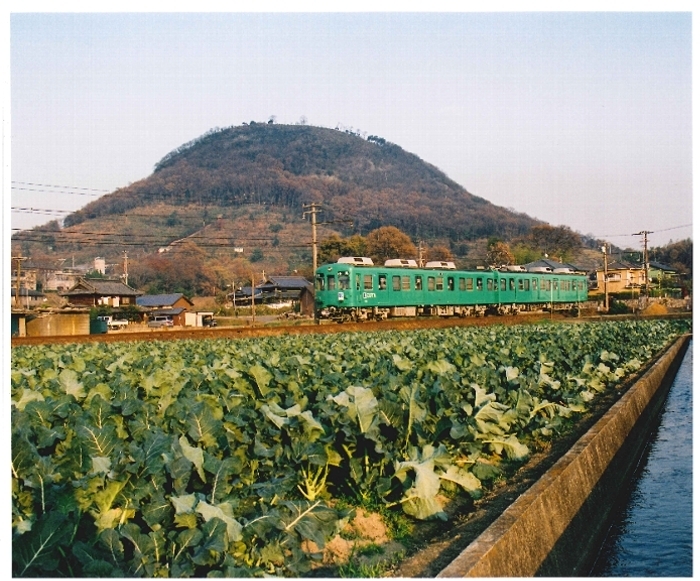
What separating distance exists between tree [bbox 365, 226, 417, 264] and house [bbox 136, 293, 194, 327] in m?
13.1

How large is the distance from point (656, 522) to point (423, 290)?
1993 cm

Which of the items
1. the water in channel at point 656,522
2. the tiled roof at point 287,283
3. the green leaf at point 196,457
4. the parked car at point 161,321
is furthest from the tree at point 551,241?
the green leaf at point 196,457

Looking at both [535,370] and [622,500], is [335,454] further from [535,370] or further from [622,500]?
[535,370]

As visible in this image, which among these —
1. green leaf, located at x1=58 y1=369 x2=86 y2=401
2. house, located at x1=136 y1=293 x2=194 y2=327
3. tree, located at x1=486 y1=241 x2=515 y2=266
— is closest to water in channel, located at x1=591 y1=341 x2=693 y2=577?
green leaf, located at x1=58 y1=369 x2=86 y2=401

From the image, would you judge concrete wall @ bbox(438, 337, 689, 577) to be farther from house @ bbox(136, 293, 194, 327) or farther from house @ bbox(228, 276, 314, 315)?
house @ bbox(228, 276, 314, 315)

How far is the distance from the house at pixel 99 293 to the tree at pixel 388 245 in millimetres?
19016

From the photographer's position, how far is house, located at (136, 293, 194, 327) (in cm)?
4138

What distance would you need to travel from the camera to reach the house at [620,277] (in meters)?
28.6

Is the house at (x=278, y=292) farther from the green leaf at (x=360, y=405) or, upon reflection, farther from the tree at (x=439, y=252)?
the green leaf at (x=360, y=405)

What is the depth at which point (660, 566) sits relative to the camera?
543 cm

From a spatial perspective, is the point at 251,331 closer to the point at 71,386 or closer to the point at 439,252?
the point at 71,386

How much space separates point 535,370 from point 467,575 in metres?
5.55

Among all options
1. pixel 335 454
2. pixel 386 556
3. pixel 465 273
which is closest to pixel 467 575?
pixel 386 556

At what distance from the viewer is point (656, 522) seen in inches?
250
